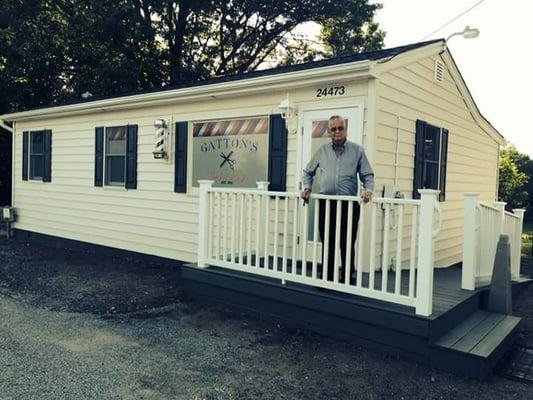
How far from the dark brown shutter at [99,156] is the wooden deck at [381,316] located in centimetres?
387

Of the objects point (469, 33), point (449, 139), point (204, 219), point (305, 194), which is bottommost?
point (204, 219)

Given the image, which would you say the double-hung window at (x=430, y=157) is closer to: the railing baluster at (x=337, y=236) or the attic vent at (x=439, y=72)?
the attic vent at (x=439, y=72)

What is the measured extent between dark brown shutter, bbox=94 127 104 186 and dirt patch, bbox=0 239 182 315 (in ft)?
4.42

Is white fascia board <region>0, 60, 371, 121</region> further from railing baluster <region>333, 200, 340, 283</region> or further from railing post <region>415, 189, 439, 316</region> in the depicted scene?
railing post <region>415, 189, 439, 316</region>

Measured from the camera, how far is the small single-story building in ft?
15.7

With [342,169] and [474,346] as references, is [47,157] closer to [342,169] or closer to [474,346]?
[342,169]

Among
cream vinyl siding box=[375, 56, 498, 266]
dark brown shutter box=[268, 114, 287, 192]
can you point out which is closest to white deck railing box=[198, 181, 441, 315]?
dark brown shutter box=[268, 114, 287, 192]

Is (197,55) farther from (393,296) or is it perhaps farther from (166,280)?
(393,296)

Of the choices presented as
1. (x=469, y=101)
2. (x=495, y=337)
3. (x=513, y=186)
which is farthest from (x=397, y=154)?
(x=513, y=186)

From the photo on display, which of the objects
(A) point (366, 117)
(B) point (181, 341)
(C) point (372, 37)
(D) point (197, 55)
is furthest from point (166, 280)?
(C) point (372, 37)

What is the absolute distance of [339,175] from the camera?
405cm

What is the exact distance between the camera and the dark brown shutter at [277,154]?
5.62 m

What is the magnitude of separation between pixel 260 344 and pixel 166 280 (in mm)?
2615

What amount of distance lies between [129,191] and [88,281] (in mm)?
1980
